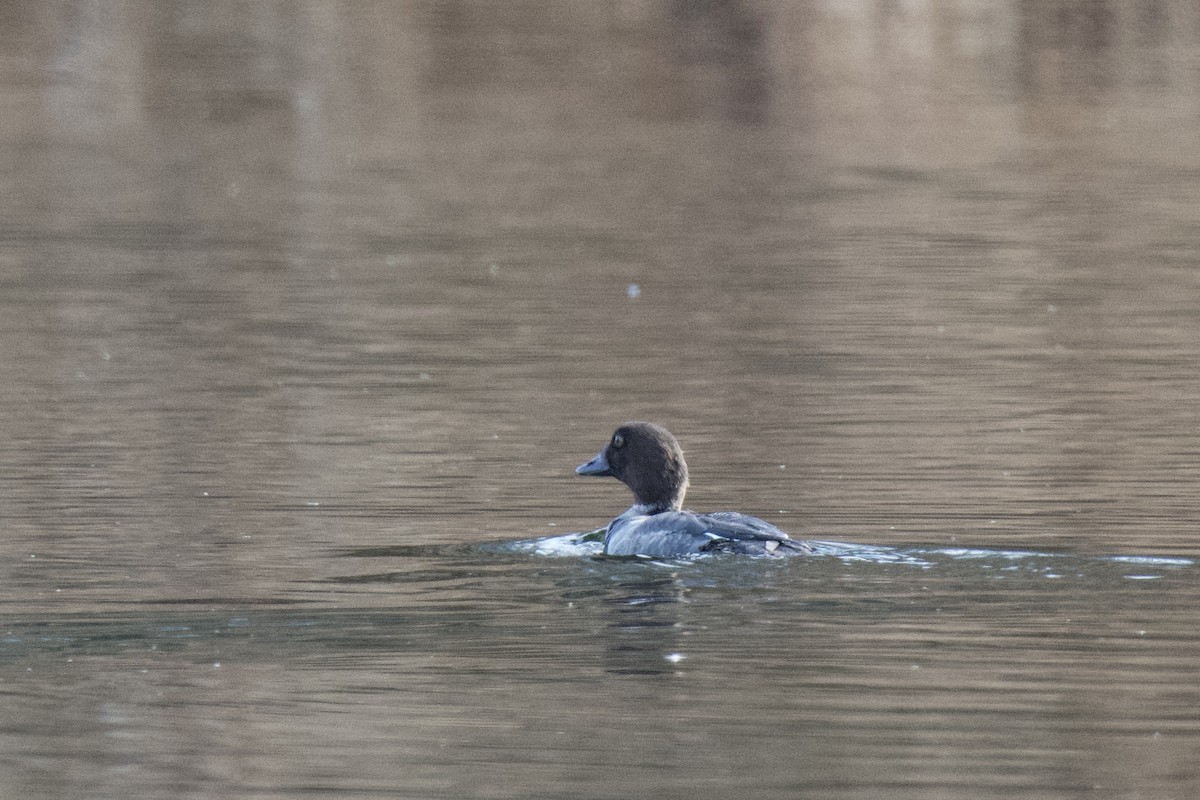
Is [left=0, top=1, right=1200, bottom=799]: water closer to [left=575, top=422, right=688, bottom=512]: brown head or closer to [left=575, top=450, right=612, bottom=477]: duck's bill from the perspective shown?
[left=575, top=450, right=612, bottom=477]: duck's bill

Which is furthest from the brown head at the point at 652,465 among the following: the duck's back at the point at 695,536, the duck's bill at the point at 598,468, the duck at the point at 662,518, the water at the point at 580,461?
the duck's back at the point at 695,536

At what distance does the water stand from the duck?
19cm

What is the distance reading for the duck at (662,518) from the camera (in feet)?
37.4

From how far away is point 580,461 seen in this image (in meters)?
14.6

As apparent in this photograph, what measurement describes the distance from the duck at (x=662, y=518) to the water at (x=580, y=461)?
0.62 ft

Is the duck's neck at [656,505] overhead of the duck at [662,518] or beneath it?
beneath

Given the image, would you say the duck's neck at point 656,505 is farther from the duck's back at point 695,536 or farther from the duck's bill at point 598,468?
the duck's back at point 695,536

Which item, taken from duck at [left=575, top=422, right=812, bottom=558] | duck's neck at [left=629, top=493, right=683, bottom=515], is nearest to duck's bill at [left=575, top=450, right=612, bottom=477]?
duck at [left=575, top=422, right=812, bottom=558]

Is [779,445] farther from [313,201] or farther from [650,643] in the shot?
[313,201]

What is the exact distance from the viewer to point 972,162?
3697 centimetres

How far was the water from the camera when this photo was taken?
8656mm

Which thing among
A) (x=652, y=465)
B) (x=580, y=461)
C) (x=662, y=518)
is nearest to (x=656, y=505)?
(x=652, y=465)

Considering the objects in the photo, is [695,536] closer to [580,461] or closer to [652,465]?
[652,465]

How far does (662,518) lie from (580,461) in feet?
8.76
